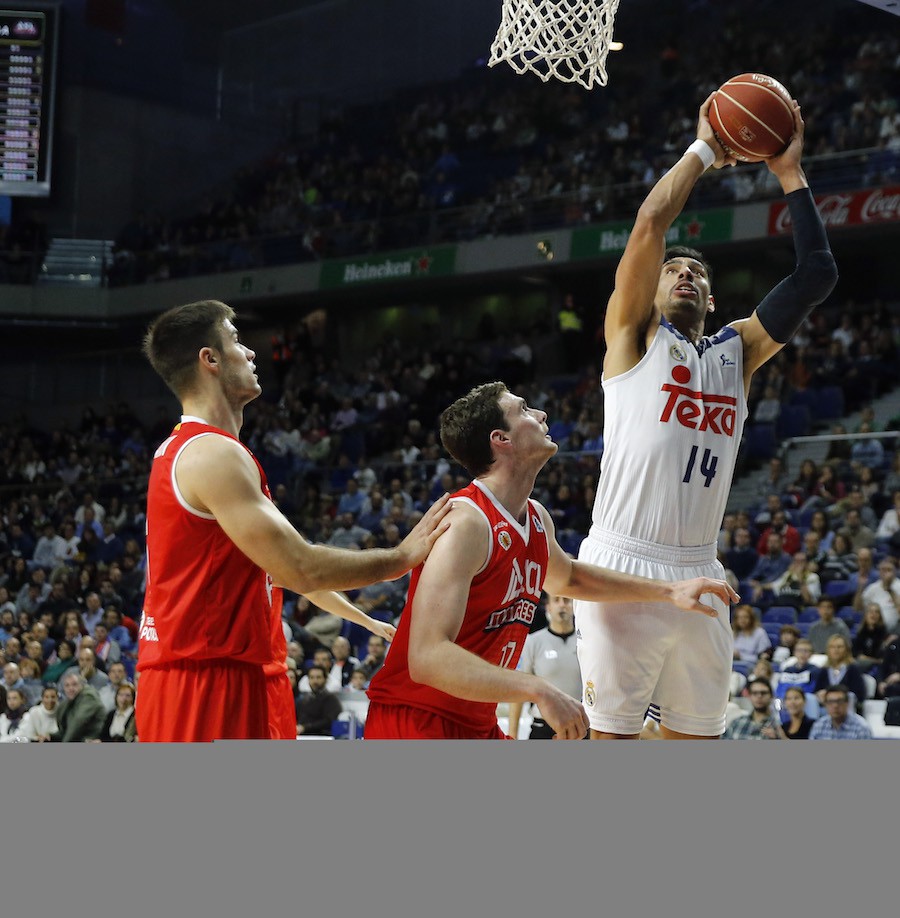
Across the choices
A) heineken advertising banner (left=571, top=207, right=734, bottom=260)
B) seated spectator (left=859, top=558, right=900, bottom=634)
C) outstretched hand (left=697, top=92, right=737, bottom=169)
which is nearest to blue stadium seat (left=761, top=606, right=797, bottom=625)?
seated spectator (left=859, top=558, right=900, bottom=634)

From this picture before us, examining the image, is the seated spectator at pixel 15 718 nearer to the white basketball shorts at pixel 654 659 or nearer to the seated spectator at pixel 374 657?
the seated spectator at pixel 374 657

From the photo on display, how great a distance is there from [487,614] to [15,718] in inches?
383

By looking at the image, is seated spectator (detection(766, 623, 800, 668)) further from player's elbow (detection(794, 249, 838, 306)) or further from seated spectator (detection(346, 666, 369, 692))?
player's elbow (detection(794, 249, 838, 306))

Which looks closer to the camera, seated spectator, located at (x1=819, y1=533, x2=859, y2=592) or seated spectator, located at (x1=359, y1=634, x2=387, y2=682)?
seated spectator, located at (x1=359, y1=634, x2=387, y2=682)

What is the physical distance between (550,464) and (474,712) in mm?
12396

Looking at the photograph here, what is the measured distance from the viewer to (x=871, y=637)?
34.0 ft

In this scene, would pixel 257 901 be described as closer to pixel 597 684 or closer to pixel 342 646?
pixel 597 684

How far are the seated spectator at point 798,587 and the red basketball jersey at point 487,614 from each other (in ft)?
27.8

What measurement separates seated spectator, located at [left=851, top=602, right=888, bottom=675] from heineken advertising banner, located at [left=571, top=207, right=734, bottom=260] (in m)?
8.96

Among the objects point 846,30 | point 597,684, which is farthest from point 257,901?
point 846,30

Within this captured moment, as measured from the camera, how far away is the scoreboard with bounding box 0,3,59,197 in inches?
675

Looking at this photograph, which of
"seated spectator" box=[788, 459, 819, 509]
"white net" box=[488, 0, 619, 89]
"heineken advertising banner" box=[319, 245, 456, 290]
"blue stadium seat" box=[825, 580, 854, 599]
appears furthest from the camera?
"heineken advertising banner" box=[319, 245, 456, 290]

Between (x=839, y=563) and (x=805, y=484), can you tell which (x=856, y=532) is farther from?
(x=805, y=484)

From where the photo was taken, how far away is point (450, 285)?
75.7 ft
